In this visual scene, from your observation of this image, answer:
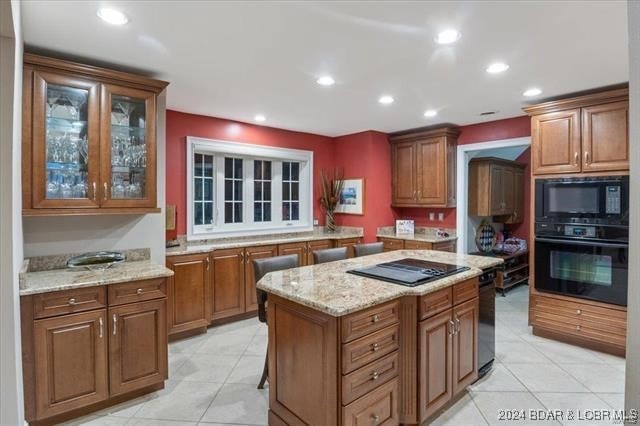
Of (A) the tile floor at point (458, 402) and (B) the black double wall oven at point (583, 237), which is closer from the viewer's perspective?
(A) the tile floor at point (458, 402)

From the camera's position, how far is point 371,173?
5137mm

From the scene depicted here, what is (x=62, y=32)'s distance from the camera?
7.14 feet

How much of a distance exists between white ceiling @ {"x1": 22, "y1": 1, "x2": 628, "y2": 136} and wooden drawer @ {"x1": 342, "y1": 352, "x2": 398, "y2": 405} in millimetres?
1946

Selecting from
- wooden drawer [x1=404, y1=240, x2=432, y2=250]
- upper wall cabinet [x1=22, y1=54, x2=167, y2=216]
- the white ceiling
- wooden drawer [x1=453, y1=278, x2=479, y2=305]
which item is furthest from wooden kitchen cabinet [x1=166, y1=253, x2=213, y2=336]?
wooden drawer [x1=404, y1=240, x2=432, y2=250]

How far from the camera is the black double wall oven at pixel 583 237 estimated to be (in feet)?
10.0

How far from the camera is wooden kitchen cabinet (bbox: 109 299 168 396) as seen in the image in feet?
7.64

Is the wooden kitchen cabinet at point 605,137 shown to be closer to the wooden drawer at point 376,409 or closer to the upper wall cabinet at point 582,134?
the upper wall cabinet at point 582,134

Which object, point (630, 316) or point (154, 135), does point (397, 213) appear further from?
point (630, 316)

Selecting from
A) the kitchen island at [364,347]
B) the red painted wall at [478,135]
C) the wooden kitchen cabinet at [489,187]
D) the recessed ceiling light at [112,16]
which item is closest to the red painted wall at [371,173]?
the red painted wall at [478,135]

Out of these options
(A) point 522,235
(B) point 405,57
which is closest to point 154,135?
(B) point 405,57

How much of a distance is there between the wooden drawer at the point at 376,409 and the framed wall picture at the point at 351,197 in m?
3.40

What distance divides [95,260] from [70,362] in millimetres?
766

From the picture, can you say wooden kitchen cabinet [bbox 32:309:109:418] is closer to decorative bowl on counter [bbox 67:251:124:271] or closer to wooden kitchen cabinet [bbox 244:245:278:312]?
decorative bowl on counter [bbox 67:251:124:271]

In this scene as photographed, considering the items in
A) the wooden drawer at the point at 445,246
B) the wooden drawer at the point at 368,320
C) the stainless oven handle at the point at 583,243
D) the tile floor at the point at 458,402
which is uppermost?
the stainless oven handle at the point at 583,243
